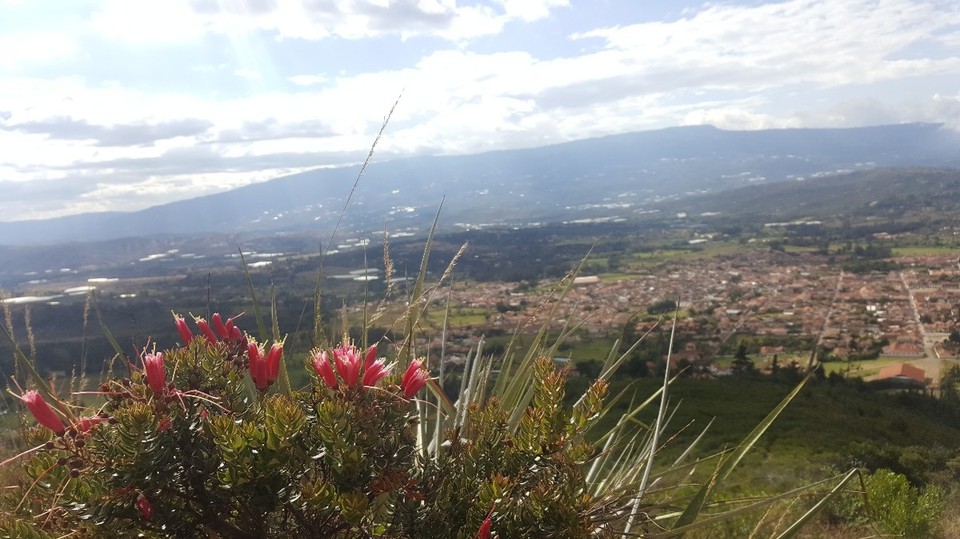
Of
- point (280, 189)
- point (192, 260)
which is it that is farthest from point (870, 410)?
point (280, 189)

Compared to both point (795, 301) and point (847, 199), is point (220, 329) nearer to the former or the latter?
point (795, 301)

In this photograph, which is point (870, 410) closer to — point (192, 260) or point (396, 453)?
point (396, 453)

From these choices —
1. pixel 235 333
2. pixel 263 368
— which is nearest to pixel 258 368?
pixel 263 368

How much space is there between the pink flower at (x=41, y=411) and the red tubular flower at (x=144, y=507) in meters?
0.22

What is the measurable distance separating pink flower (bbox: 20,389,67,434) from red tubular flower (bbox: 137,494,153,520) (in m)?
0.22

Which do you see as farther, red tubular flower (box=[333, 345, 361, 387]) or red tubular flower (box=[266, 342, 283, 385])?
red tubular flower (box=[266, 342, 283, 385])

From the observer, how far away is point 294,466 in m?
0.96

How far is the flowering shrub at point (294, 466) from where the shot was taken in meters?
0.89

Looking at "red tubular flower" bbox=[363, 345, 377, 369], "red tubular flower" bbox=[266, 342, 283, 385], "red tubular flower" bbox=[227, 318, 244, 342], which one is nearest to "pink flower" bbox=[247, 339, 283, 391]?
"red tubular flower" bbox=[266, 342, 283, 385]

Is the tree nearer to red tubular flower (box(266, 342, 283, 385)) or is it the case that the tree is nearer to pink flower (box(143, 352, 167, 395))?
red tubular flower (box(266, 342, 283, 385))

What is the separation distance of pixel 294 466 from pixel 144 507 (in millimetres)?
244

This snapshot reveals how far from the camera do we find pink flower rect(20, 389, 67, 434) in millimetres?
968

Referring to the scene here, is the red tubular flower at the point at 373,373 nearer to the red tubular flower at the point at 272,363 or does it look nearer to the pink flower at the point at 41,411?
the red tubular flower at the point at 272,363

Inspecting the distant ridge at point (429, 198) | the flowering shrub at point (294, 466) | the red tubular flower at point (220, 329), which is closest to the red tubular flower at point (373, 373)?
the flowering shrub at point (294, 466)
